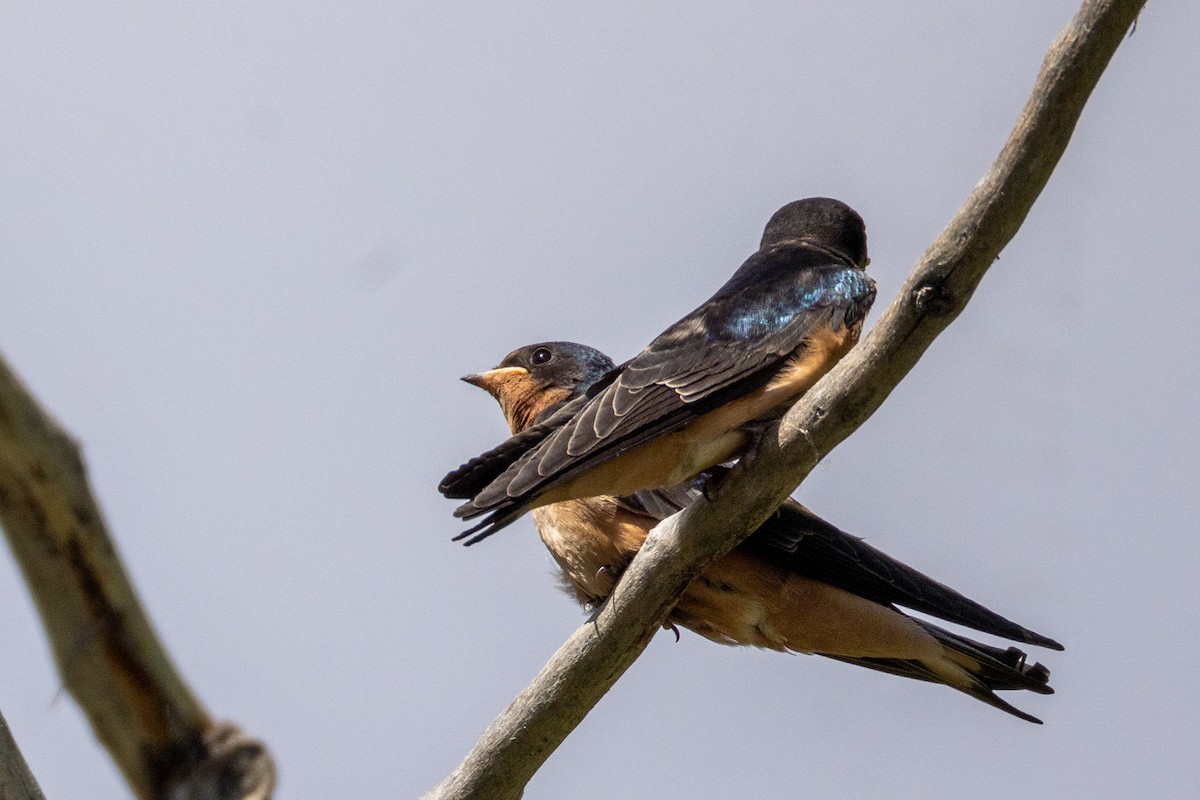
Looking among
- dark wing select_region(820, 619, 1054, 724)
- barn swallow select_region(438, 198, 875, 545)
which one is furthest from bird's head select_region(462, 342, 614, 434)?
dark wing select_region(820, 619, 1054, 724)

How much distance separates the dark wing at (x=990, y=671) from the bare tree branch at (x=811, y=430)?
65.8 inches

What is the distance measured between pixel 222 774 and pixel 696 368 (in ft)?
11.9

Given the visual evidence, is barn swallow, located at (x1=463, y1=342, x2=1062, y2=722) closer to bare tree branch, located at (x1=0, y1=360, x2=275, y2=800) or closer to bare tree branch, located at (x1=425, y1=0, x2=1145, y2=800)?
bare tree branch, located at (x1=425, y1=0, x2=1145, y2=800)

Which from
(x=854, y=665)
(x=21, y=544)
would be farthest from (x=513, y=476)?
(x=21, y=544)

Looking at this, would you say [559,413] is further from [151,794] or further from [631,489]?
[151,794]

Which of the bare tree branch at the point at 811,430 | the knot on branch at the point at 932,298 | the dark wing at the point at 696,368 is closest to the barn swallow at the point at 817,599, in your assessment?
the dark wing at the point at 696,368

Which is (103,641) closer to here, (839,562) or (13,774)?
(13,774)

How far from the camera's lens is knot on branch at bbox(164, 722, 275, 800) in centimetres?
169

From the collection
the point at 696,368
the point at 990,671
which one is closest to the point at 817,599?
the point at 990,671

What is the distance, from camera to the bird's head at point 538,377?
7.58 meters

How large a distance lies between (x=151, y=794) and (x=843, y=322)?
4290 mm

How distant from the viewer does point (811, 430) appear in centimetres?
437

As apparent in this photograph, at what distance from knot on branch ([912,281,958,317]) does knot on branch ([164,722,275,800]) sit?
277 cm

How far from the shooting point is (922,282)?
13.3 feet
